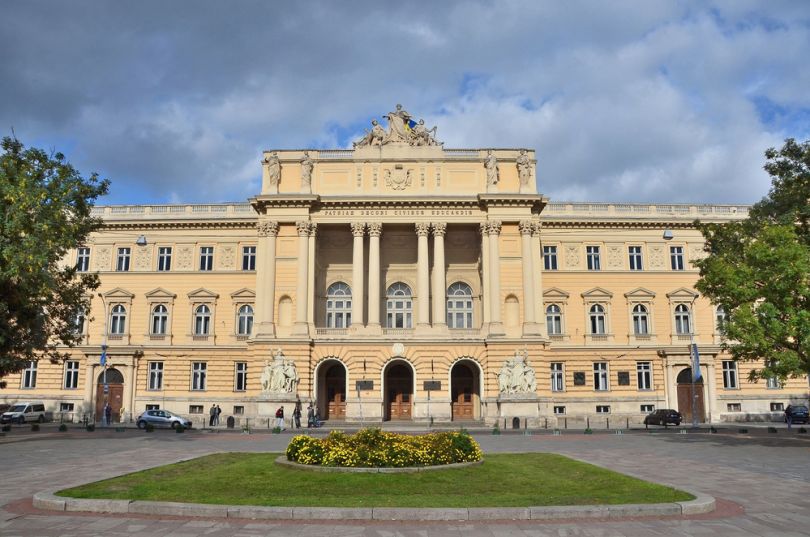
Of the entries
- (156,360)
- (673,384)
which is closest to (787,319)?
(673,384)

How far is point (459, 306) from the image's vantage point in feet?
183

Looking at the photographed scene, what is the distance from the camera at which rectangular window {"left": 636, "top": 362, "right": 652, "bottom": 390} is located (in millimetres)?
55316

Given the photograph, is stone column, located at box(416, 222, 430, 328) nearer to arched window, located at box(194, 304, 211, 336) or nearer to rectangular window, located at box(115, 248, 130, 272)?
arched window, located at box(194, 304, 211, 336)

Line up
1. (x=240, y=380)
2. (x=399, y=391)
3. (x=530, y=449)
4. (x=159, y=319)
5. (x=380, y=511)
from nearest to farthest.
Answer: (x=380, y=511), (x=530, y=449), (x=399, y=391), (x=240, y=380), (x=159, y=319)

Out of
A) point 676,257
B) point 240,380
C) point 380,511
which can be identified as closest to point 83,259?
point 240,380

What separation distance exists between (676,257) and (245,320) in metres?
37.2

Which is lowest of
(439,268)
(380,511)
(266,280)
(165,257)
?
(380,511)

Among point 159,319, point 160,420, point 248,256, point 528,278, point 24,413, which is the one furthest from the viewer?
point 248,256

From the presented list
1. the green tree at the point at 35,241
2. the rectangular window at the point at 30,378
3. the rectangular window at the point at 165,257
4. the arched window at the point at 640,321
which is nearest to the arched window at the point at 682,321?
the arched window at the point at 640,321

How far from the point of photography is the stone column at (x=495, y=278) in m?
49.6

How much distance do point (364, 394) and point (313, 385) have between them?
12.4 ft

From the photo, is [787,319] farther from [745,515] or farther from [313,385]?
[313,385]

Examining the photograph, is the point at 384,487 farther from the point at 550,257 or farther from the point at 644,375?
the point at 644,375

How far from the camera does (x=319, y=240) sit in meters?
55.7
